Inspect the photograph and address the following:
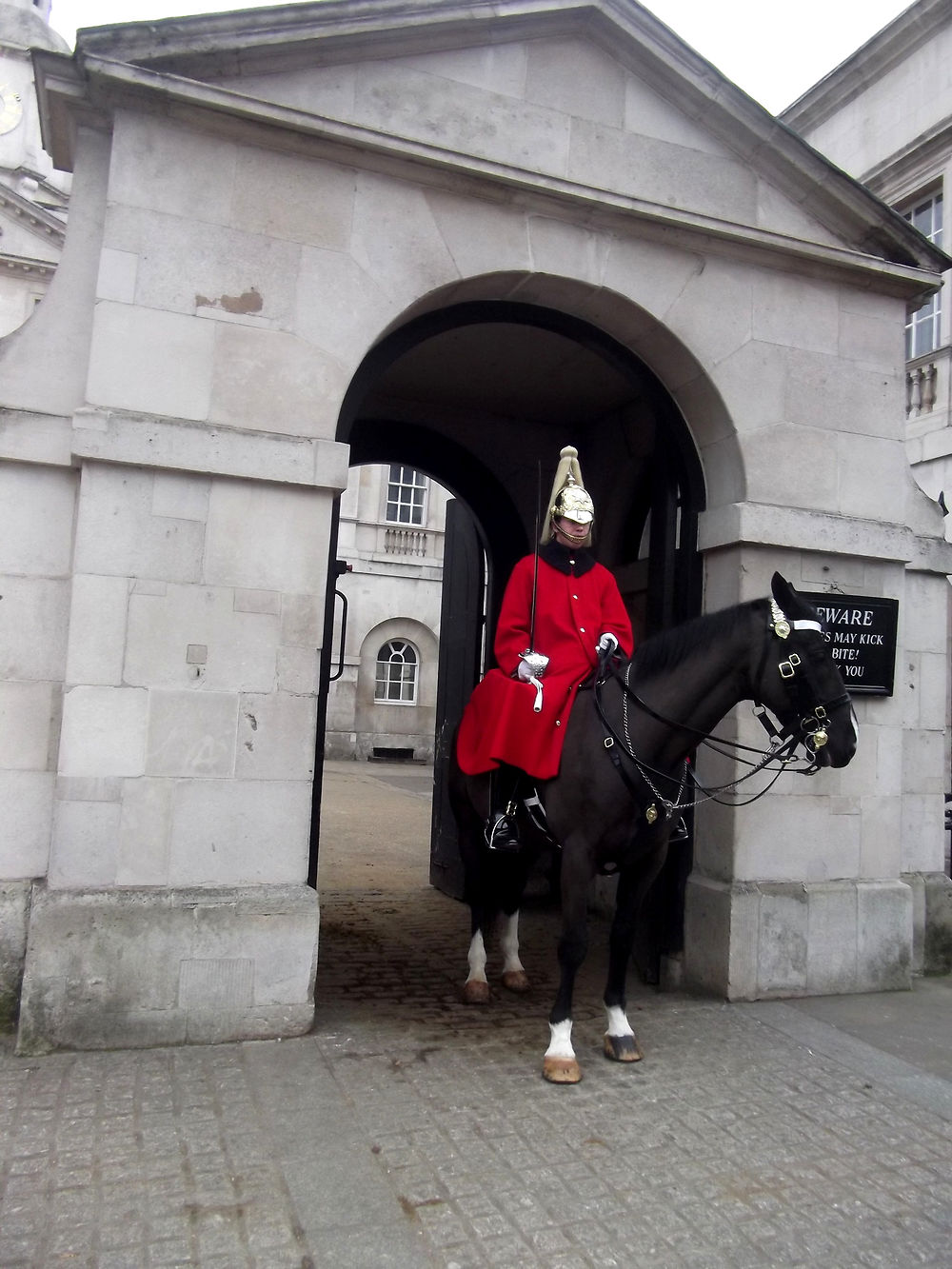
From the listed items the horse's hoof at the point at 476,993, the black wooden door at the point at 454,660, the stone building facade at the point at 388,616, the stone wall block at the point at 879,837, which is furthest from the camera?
the stone building facade at the point at 388,616

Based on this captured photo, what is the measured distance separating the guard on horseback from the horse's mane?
0.23 meters

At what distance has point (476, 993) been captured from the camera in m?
5.48

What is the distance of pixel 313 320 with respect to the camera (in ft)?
16.6

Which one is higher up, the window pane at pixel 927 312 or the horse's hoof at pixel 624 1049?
the window pane at pixel 927 312

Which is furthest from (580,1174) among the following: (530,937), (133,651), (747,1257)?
(530,937)

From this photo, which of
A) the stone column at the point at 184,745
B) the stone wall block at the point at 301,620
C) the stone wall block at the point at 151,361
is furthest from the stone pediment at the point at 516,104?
the stone wall block at the point at 301,620

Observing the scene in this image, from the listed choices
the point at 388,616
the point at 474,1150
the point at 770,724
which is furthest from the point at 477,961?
the point at 388,616

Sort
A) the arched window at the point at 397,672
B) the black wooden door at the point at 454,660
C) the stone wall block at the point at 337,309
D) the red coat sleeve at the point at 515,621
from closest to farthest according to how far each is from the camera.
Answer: the stone wall block at the point at 337,309 < the red coat sleeve at the point at 515,621 < the black wooden door at the point at 454,660 < the arched window at the point at 397,672

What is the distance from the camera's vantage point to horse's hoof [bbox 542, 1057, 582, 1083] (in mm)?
4309

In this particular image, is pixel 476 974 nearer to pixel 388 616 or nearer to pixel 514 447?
pixel 514 447

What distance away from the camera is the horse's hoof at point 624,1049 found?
4621 millimetres

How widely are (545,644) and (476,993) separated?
2.02 m

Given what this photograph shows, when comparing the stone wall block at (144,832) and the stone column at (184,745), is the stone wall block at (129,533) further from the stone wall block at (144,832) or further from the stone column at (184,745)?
the stone wall block at (144,832)

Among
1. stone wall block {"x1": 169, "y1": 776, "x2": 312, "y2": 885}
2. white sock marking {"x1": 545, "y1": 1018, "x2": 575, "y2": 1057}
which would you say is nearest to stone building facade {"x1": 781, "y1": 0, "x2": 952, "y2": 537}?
white sock marking {"x1": 545, "y1": 1018, "x2": 575, "y2": 1057}
